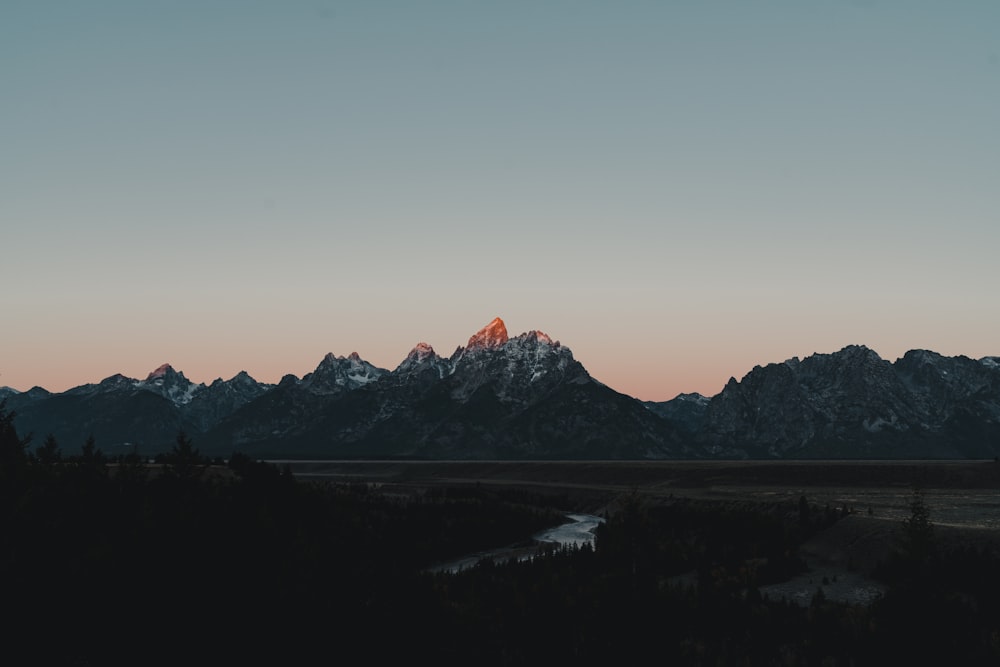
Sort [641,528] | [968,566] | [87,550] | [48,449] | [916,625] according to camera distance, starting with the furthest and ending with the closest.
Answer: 1. [48,449]
2. [968,566]
3. [87,550]
4. [641,528]
5. [916,625]

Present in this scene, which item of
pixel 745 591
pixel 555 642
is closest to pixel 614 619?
pixel 555 642

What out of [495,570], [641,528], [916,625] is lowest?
[495,570]

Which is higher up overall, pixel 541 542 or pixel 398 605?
pixel 398 605

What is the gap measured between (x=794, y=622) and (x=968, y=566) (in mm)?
12779

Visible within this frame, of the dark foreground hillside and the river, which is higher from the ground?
the dark foreground hillside

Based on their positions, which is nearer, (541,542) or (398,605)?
(398,605)

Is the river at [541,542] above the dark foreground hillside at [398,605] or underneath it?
underneath

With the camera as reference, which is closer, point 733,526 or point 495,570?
point 495,570

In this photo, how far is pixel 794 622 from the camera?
3584 cm

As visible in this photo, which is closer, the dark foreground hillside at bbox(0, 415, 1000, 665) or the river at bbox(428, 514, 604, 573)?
the dark foreground hillside at bbox(0, 415, 1000, 665)

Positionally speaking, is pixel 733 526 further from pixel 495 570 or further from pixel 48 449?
pixel 48 449

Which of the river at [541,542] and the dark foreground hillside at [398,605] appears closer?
the dark foreground hillside at [398,605]

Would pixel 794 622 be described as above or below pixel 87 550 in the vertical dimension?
below

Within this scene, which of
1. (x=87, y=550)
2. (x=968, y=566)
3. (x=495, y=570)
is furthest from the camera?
(x=495, y=570)
